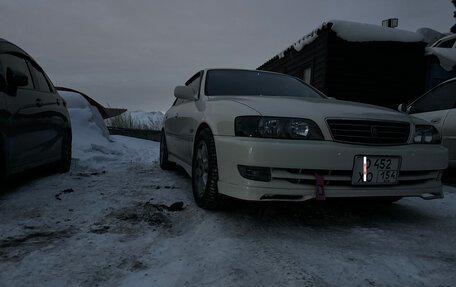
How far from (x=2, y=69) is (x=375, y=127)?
123 inches

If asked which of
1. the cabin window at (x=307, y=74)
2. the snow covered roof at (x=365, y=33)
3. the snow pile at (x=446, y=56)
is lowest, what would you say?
the cabin window at (x=307, y=74)

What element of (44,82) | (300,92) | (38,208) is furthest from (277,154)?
(44,82)

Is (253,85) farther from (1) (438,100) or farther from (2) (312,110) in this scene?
(1) (438,100)

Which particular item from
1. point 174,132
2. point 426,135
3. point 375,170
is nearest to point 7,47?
point 174,132

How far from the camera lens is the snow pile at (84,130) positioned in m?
6.63

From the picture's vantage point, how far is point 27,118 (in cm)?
372

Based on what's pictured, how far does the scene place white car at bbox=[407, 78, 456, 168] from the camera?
191 inches

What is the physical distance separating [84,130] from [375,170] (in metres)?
6.22

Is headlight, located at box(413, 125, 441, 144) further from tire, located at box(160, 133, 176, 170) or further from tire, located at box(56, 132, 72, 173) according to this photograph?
tire, located at box(56, 132, 72, 173)

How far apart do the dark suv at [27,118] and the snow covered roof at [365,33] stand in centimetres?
702

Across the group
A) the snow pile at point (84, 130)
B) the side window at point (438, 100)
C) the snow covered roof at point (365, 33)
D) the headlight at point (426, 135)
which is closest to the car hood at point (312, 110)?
the headlight at point (426, 135)

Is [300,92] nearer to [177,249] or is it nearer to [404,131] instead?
[404,131]

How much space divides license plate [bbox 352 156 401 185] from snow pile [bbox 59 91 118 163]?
4.67 metres

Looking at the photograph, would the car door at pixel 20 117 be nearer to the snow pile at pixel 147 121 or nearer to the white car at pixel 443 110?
the white car at pixel 443 110
